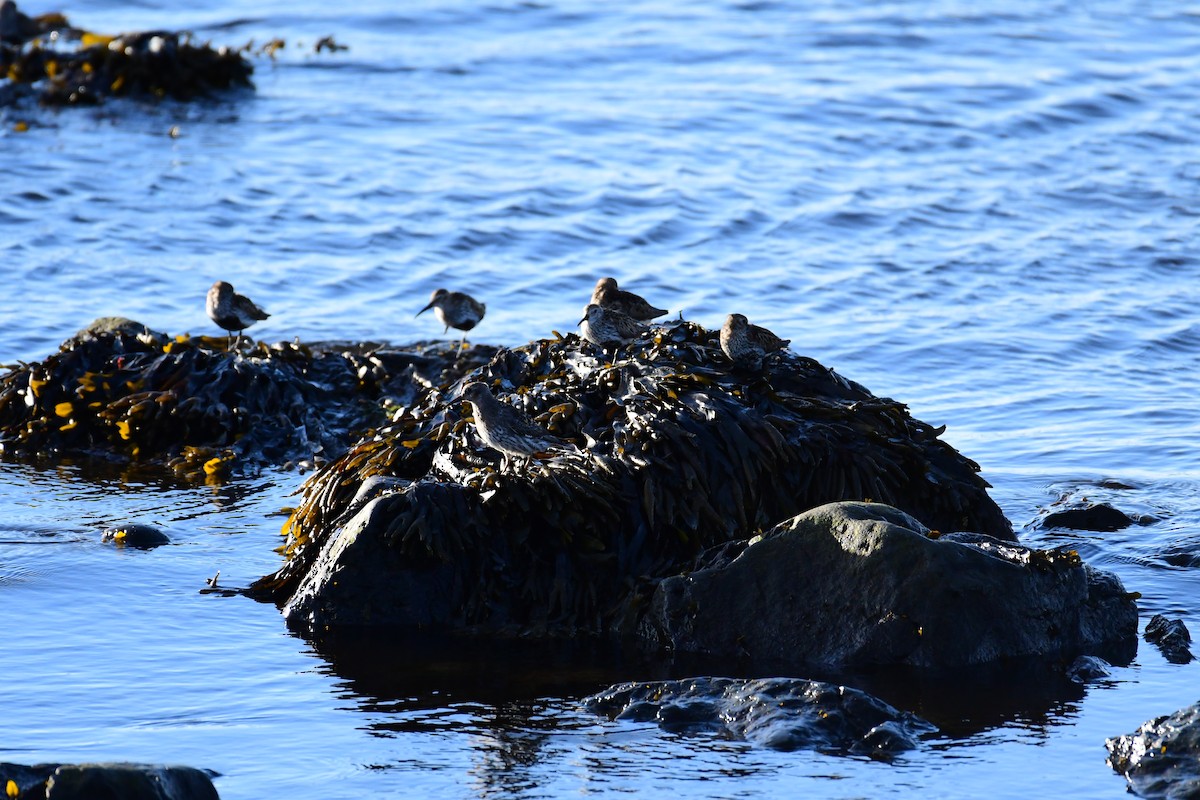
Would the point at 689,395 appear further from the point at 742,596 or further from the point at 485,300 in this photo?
the point at 485,300

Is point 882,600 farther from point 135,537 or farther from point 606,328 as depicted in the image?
point 135,537

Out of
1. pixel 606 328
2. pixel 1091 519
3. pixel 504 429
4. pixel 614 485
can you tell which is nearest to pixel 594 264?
pixel 606 328

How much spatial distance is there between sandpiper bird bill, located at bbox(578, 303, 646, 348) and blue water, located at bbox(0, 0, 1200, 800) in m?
1.76

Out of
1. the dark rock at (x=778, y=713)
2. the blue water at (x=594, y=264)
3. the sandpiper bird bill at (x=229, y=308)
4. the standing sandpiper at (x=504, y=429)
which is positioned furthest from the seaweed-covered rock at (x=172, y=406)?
the dark rock at (x=778, y=713)

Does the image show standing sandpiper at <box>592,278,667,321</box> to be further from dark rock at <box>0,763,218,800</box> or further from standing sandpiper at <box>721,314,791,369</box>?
dark rock at <box>0,763,218,800</box>

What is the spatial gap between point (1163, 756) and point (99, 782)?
3.09 metres

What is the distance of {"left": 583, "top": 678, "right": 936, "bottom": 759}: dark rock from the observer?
5.20 meters

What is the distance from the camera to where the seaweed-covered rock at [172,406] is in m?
9.11

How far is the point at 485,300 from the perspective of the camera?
12609mm

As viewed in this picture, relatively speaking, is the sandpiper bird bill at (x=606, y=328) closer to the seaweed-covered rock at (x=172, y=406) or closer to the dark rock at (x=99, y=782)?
the seaweed-covered rock at (x=172, y=406)

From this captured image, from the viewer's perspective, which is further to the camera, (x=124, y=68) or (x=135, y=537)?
(x=124, y=68)

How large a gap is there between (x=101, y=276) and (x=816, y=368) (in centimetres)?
745

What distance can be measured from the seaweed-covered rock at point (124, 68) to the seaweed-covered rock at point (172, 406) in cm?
944

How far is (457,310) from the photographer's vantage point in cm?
1073
